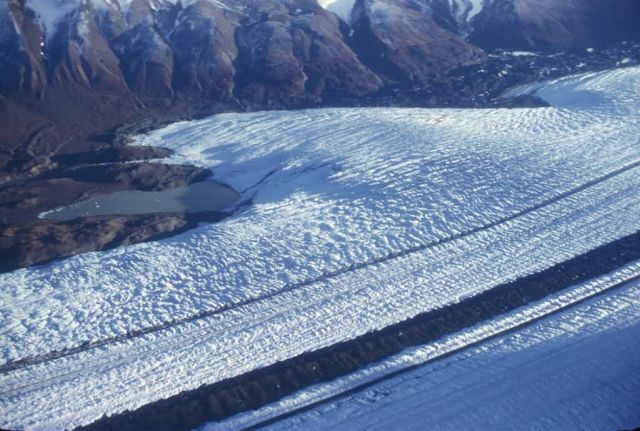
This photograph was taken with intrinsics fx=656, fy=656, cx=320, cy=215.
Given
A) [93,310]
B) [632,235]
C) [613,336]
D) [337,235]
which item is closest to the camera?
[613,336]

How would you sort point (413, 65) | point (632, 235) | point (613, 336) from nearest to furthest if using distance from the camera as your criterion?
point (613, 336) < point (632, 235) < point (413, 65)

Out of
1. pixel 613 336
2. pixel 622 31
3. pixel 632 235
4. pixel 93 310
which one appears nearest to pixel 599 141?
pixel 632 235

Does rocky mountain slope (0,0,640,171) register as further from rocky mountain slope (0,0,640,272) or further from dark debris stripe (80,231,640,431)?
dark debris stripe (80,231,640,431)

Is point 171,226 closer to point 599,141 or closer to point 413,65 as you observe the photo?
point 599,141

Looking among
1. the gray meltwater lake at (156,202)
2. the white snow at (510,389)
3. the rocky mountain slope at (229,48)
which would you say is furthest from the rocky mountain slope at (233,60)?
the white snow at (510,389)

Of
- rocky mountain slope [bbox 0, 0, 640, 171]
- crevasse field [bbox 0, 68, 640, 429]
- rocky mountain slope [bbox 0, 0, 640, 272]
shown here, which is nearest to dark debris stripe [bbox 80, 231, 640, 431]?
crevasse field [bbox 0, 68, 640, 429]

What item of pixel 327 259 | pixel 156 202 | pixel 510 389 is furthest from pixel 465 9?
pixel 510 389

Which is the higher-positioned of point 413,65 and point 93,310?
point 413,65
